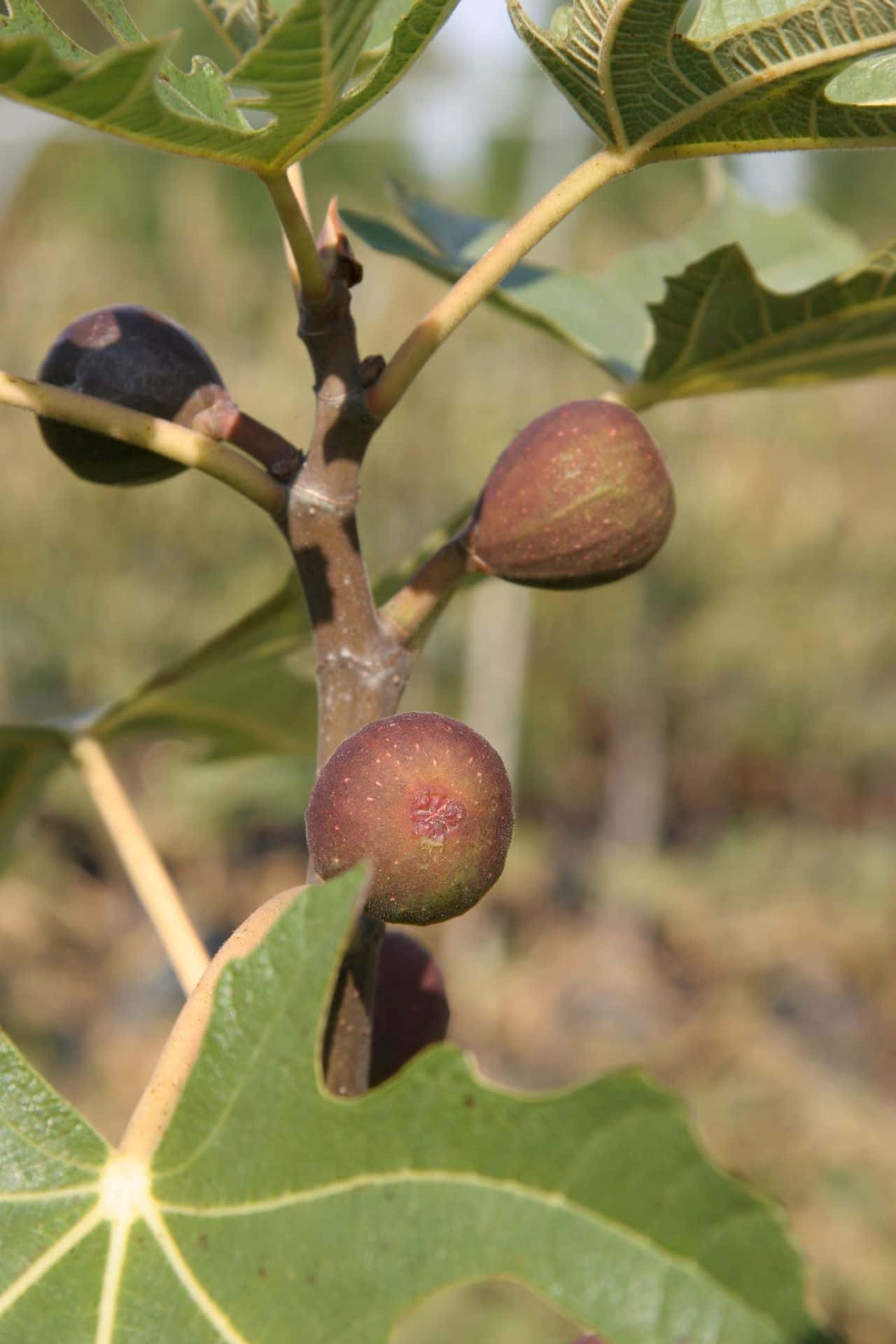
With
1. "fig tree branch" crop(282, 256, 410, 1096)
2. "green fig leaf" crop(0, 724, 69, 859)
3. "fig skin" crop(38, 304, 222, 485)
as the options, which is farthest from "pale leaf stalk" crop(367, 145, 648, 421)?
"green fig leaf" crop(0, 724, 69, 859)

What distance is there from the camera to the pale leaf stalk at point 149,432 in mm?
609

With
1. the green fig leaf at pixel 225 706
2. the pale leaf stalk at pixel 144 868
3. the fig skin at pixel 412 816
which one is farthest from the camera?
the green fig leaf at pixel 225 706

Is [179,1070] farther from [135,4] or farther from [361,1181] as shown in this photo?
[135,4]

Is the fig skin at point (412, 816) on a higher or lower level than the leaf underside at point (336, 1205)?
higher

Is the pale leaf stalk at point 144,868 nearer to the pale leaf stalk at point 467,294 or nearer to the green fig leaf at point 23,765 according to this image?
the green fig leaf at point 23,765

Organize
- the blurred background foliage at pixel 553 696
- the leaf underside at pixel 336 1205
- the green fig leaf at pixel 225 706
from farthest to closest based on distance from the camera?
the blurred background foliage at pixel 553 696
the green fig leaf at pixel 225 706
the leaf underside at pixel 336 1205

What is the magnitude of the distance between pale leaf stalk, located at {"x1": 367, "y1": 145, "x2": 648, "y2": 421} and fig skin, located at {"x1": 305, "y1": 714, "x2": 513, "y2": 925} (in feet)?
0.52

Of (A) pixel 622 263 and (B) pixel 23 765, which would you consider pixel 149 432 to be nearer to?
(B) pixel 23 765

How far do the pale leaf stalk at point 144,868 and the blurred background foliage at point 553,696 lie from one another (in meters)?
5.48

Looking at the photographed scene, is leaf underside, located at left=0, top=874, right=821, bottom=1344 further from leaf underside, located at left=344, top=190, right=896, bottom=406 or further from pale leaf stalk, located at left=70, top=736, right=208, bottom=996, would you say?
leaf underside, located at left=344, top=190, right=896, bottom=406

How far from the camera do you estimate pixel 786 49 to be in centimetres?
59

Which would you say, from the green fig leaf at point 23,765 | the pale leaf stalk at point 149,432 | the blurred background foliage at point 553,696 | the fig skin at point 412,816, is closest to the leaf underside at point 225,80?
the pale leaf stalk at point 149,432

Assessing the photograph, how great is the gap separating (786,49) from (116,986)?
7633 millimetres

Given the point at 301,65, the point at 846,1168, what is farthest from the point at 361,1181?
the point at 846,1168
